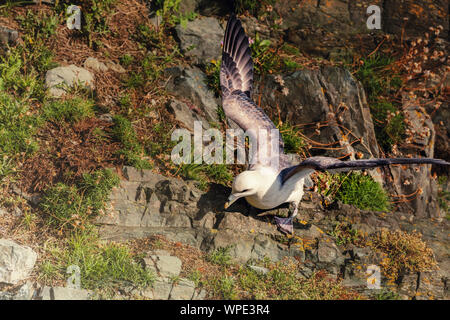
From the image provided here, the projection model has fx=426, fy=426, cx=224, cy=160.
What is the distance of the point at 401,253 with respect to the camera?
414 centimetres

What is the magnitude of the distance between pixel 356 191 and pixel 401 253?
124 cm

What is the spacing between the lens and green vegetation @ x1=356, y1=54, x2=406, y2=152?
240 inches

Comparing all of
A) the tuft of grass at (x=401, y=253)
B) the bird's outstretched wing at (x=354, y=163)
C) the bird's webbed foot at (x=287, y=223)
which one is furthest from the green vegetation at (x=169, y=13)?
the tuft of grass at (x=401, y=253)

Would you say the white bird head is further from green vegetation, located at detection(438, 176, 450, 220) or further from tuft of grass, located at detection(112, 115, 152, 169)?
green vegetation, located at detection(438, 176, 450, 220)

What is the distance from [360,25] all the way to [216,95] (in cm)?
307

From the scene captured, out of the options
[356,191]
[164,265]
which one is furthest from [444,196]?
[164,265]

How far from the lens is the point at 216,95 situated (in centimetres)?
563

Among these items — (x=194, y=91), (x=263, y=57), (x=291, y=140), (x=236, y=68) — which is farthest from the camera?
(x=263, y=57)

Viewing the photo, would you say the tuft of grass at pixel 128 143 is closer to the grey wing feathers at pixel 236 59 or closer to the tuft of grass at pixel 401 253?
the grey wing feathers at pixel 236 59

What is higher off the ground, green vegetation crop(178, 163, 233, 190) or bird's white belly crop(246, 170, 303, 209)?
green vegetation crop(178, 163, 233, 190)

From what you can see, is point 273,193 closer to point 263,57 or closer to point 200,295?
point 200,295

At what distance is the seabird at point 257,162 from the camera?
3477mm

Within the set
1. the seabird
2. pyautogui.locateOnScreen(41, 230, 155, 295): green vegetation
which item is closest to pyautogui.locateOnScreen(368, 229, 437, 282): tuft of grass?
the seabird

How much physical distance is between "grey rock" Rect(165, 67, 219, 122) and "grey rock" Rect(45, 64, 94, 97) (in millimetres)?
1017
